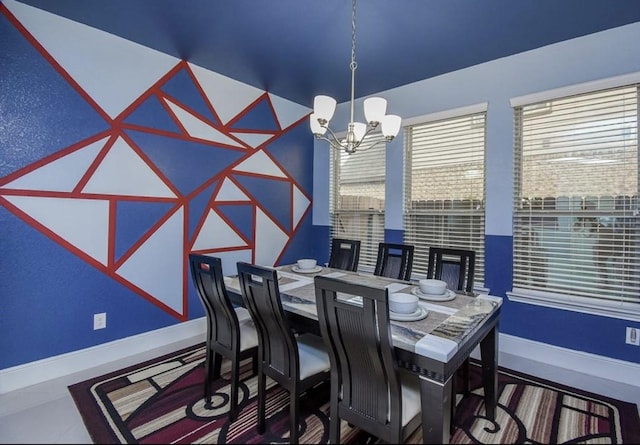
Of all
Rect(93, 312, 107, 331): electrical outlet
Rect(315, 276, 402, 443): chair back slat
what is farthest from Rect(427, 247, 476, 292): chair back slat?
Rect(93, 312, 107, 331): electrical outlet

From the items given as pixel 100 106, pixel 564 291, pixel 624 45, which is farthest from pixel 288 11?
pixel 564 291

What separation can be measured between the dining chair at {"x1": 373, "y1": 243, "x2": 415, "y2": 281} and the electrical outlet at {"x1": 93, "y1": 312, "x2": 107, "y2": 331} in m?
2.38

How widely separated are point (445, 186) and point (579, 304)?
1.53 meters

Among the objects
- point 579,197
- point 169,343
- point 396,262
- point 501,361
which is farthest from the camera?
point 169,343

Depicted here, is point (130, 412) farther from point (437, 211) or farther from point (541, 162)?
point (541, 162)

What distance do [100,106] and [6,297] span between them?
1579mm

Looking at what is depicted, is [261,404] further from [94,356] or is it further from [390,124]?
[390,124]

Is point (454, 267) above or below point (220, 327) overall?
above

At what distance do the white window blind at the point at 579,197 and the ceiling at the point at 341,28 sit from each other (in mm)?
638

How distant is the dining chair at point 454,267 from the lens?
2357 millimetres

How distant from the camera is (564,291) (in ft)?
8.64

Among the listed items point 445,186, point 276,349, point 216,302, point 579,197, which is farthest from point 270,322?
point 579,197

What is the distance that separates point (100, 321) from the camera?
8.47 ft

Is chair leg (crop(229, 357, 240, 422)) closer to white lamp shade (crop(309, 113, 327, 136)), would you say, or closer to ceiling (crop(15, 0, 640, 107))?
white lamp shade (crop(309, 113, 327, 136))
